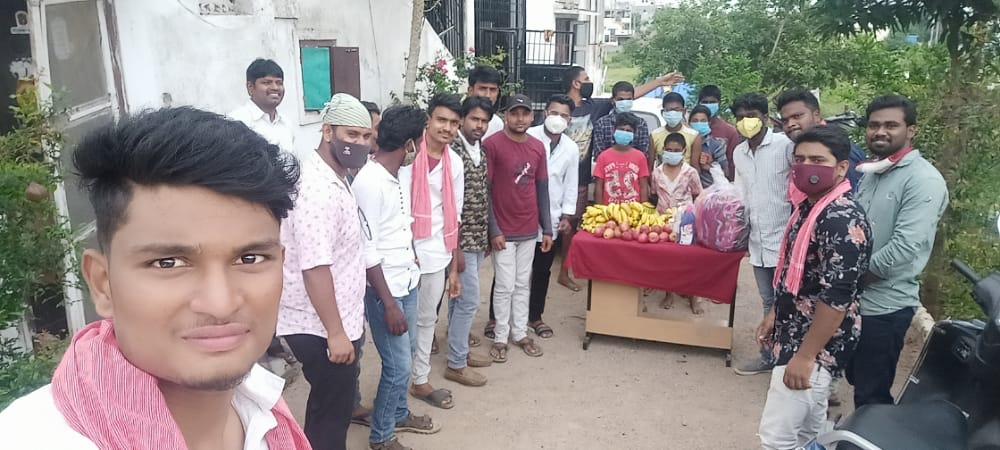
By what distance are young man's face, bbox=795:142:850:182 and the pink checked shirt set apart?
2026 mm

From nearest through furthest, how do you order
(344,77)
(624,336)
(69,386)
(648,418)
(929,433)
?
(69,386) < (929,433) < (648,418) < (624,336) < (344,77)

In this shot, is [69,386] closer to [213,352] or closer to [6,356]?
[213,352]

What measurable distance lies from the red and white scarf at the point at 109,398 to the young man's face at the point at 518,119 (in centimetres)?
381

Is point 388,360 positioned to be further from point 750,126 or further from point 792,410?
point 750,126

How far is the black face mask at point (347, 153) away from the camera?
2.84 meters

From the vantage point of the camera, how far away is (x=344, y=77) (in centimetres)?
773

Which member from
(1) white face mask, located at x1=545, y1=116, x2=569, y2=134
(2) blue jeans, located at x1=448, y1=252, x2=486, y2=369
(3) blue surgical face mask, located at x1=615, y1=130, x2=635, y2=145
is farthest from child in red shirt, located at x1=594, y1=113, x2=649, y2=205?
(2) blue jeans, located at x1=448, y1=252, x2=486, y2=369

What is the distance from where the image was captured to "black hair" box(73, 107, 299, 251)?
992mm

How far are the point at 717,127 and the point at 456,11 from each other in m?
6.40

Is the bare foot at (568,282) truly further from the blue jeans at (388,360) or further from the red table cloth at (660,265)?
the blue jeans at (388,360)

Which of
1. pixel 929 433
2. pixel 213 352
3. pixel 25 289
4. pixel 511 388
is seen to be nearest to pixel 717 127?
pixel 511 388

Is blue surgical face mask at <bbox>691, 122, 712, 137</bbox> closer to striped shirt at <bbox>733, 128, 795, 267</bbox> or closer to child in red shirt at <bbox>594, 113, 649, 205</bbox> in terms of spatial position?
child in red shirt at <bbox>594, 113, 649, 205</bbox>

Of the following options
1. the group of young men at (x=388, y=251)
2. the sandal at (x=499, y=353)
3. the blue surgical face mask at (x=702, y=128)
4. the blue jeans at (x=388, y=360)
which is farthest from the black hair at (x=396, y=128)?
the blue surgical face mask at (x=702, y=128)

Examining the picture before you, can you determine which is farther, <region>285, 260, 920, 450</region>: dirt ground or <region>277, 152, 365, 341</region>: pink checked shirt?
<region>285, 260, 920, 450</region>: dirt ground
